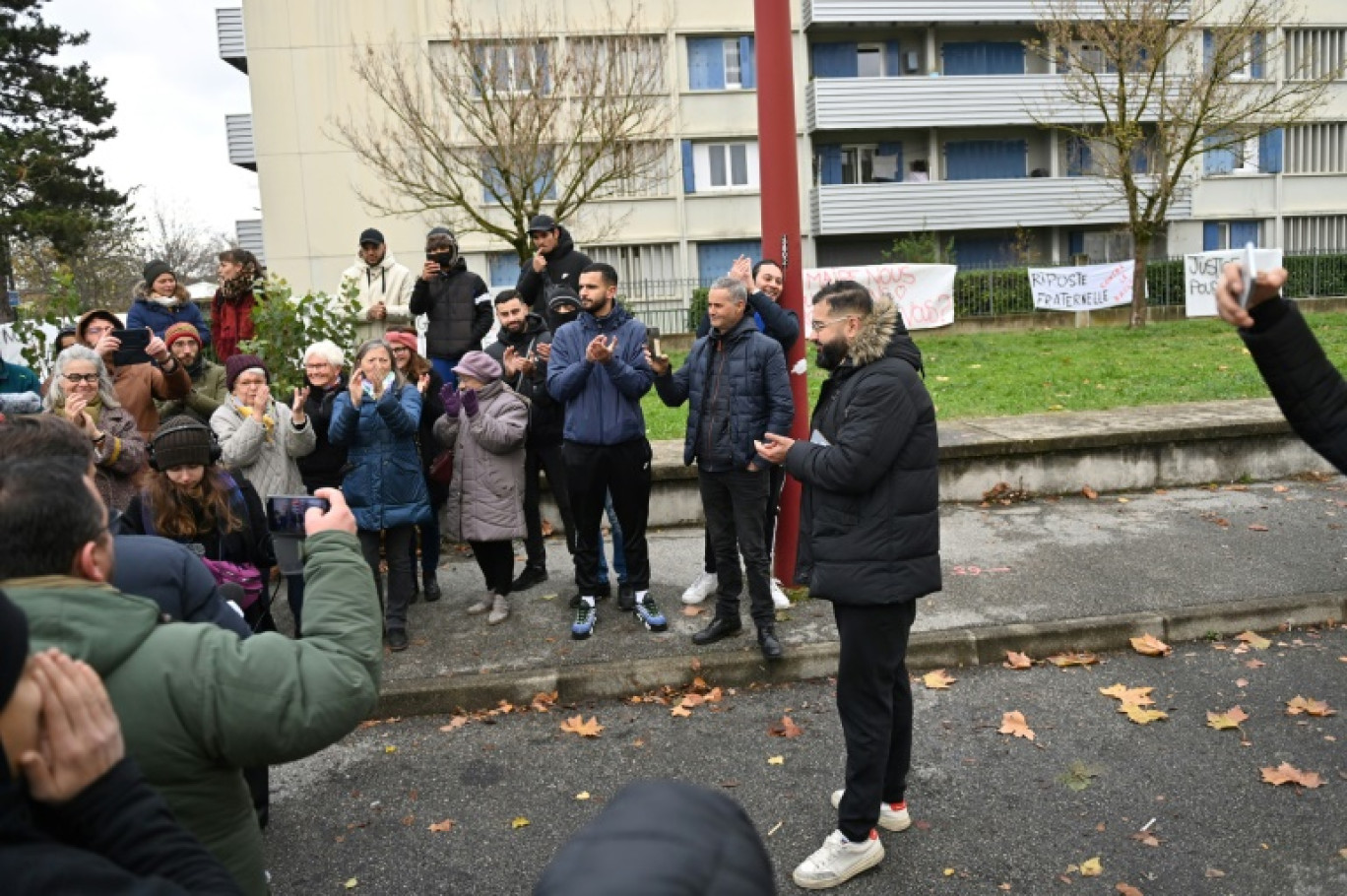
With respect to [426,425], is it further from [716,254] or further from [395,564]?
[716,254]

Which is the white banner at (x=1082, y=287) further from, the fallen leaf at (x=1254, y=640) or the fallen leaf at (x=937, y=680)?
the fallen leaf at (x=937, y=680)

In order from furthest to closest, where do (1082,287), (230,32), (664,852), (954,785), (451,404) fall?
(230,32) < (1082,287) < (451,404) < (954,785) < (664,852)

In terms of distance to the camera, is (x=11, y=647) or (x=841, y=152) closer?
(x=11, y=647)

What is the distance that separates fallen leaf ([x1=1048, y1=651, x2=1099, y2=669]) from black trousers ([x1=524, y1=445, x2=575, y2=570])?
3.25 metres

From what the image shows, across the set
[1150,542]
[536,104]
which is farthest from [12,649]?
[536,104]

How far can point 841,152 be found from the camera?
34688mm

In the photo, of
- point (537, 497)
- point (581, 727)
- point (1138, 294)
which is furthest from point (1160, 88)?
point (581, 727)

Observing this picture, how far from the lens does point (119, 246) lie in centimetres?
4278

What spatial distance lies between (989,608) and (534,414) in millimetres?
3244

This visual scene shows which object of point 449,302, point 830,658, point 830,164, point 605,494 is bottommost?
point 830,658

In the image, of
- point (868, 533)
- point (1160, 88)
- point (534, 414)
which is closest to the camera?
point (868, 533)

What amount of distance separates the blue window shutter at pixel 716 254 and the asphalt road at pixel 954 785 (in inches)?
1078

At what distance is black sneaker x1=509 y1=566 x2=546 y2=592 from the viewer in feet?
24.3

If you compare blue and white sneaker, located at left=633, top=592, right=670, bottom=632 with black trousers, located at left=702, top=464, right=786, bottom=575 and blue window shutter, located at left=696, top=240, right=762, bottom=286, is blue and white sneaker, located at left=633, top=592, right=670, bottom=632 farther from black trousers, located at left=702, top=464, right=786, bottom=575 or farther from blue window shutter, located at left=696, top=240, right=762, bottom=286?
blue window shutter, located at left=696, top=240, right=762, bottom=286
